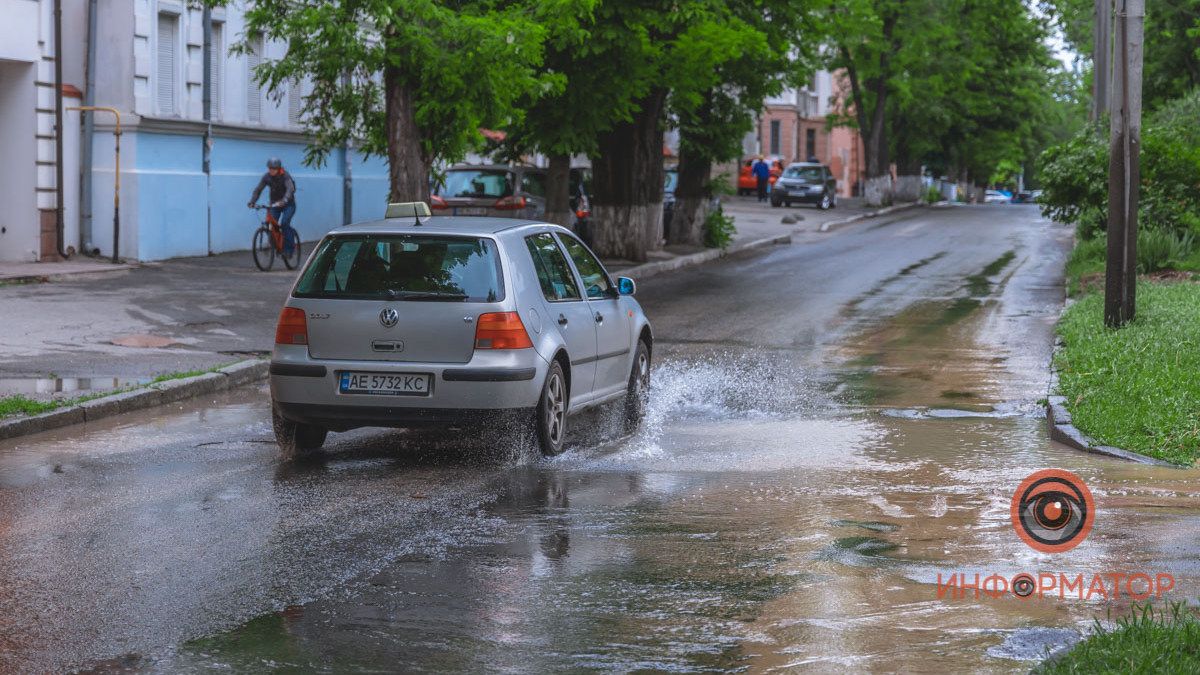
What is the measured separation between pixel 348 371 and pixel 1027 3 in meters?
57.4

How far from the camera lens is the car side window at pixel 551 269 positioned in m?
10.5

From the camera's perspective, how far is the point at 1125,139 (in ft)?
50.7

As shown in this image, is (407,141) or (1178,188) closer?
(407,141)

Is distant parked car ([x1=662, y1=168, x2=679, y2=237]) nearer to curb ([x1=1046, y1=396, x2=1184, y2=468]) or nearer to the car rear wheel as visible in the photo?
curb ([x1=1046, y1=396, x2=1184, y2=468])

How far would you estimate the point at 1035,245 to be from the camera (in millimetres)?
36906

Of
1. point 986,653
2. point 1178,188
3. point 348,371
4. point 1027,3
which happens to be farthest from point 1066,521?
point 1027,3

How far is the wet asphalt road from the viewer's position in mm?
5637

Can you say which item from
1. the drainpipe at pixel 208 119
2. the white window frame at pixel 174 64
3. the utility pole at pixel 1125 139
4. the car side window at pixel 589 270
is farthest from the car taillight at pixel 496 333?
the drainpipe at pixel 208 119

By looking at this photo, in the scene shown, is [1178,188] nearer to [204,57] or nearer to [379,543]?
[204,57]

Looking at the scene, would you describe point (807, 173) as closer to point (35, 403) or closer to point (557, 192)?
point (557, 192)

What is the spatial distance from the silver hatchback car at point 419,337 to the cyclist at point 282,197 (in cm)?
1464

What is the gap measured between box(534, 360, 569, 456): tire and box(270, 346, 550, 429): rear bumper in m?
0.11

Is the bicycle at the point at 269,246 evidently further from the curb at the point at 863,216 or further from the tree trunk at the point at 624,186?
the curb at the point at 863,216

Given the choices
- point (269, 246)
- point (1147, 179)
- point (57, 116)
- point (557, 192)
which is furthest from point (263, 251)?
point (1147, 179)
